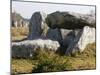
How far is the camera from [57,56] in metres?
2.53

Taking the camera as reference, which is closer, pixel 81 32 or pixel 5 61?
pixel 5 61

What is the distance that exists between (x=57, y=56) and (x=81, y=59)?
0.31 metres

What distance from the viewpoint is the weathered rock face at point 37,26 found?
2.44 m

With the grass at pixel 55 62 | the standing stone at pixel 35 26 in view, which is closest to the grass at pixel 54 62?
the grass at pixel 55 62

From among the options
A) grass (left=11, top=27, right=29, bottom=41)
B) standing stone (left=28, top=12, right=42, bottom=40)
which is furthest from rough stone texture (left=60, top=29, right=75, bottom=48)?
grass (left=11, top=27, right=29, bottom=41)

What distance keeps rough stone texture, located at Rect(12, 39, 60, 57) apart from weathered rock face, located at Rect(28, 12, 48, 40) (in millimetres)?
65

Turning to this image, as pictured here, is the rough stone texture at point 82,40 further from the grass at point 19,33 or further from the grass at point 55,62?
the grass at point 19,33

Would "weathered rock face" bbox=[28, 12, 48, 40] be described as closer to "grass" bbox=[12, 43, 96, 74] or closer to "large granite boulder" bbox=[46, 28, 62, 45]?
"large granite boulder" bbox=[46, 28, 62, 45]

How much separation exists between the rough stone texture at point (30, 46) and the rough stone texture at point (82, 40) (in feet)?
0.57

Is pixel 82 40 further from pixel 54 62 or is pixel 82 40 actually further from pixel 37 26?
pixel 37 26

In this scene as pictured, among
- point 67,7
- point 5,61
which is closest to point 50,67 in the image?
point 5,61

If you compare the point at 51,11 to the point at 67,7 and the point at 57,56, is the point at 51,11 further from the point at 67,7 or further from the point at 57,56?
the point at 57,56

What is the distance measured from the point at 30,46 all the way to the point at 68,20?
540 mm

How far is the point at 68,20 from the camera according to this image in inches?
102
